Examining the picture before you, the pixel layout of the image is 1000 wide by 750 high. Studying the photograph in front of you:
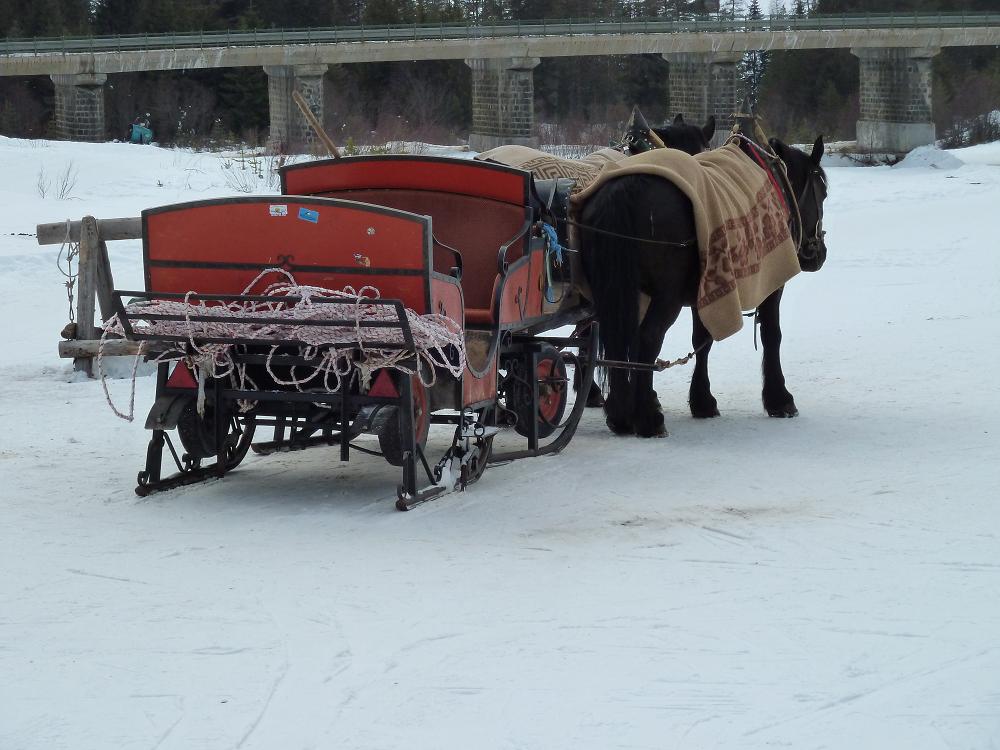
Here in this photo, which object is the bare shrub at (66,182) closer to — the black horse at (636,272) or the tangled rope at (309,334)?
the black horse at (636,272)

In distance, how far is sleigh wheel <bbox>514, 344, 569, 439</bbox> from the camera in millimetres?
7979

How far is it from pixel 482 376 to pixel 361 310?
0.97 metres

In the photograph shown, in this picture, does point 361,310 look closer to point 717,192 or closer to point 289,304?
point 289,304

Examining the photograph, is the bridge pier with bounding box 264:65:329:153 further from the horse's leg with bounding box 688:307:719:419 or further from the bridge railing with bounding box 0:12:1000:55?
the horse's leg with bounding box 688:307:719:419

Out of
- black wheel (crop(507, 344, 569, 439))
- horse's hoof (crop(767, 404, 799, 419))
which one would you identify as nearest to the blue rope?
black wheel (crop(507, 344, 569, 439))

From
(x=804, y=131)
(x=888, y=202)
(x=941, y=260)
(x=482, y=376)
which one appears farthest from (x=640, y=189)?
(x=804, y=131)

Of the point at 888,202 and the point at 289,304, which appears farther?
the point at 888,202

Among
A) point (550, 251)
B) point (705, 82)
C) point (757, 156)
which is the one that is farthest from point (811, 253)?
point (705, 82)

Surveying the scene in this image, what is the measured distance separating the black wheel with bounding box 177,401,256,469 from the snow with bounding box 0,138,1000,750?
22 centimetres

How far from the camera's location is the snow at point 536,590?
4.11 meters

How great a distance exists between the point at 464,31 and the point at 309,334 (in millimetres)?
44411

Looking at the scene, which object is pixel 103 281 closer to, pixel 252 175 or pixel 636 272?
pixel 636 272

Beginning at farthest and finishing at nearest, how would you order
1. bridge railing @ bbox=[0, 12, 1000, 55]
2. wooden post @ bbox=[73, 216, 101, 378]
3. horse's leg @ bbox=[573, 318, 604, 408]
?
bridge railing @ bbox=[0, 12, 1000, 55] → wooden post @ bbox=[73, 216, 101, 378] → horse's leg @ bbox=[573, 318, 604, 408]

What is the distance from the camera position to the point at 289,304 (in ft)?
21.3
